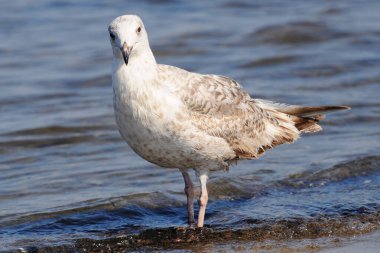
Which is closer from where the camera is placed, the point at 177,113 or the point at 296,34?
the point at 177,113

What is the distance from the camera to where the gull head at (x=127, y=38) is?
730 cm

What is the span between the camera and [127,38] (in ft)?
24.0

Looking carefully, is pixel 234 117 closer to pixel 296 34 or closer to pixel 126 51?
pixel 126 51

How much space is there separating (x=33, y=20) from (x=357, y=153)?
939 cm

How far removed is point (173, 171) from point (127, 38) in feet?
10.5

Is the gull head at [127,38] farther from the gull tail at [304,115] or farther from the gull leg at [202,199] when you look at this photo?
the gull tail at [304,115]

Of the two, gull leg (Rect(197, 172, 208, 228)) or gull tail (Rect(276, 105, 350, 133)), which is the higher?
gull tail (Rect(276, 105, 350, 133))

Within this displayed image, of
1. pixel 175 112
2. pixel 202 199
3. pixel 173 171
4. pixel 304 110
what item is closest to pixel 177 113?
pixel 175 112

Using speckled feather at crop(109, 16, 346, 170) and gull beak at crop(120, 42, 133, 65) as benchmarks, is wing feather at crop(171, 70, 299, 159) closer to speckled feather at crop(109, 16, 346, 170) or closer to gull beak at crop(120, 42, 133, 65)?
speckled feather at crop(109, 16, 346, 170)

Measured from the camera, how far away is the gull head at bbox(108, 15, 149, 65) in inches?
287

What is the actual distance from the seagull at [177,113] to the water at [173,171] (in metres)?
0.69

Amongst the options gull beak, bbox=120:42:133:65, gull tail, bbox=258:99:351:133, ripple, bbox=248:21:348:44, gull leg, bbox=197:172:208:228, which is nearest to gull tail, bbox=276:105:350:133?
gull tail, bbox=258:99:351:133

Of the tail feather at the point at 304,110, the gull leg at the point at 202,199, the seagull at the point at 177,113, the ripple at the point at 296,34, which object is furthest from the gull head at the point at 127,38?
the ripple at the point at 296,34

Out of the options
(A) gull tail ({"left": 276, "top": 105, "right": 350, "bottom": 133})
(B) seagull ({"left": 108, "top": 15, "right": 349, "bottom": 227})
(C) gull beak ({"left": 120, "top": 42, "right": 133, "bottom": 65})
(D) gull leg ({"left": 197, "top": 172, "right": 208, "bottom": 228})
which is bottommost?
(D) gull leg ({"left": 197, "top": 172, "right": 208, "bottom": 228})
